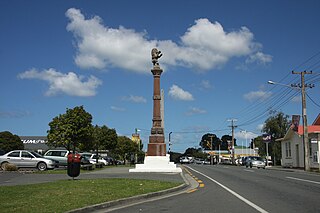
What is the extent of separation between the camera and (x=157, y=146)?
89.1ft

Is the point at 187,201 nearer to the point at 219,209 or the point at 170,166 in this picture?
the point at 219,209

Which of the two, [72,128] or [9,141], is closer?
[72,128]

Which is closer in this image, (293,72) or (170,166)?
(170,166)

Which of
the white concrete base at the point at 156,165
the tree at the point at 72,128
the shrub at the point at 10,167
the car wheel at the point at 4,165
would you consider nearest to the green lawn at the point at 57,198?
the white concrete base at the point at 156,165

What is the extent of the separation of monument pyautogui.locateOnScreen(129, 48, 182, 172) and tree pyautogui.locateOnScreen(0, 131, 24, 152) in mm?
51473

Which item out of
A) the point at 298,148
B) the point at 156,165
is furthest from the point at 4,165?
the point at 298,148

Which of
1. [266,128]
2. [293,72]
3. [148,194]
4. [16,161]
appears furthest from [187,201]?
[266,128]

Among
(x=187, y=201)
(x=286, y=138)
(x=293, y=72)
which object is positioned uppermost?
(x=293, y=72)

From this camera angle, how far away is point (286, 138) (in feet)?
165

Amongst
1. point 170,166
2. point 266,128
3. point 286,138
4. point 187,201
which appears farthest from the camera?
point 266,128

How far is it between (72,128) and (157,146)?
11.3m

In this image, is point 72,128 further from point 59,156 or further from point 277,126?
point 277,126

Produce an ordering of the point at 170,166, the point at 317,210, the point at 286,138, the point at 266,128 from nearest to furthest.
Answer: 1. the point at 317,210
2. the point at 170,166
3. the point at 286,138
4. the point at 266,128

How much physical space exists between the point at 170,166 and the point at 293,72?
18.3 metres
